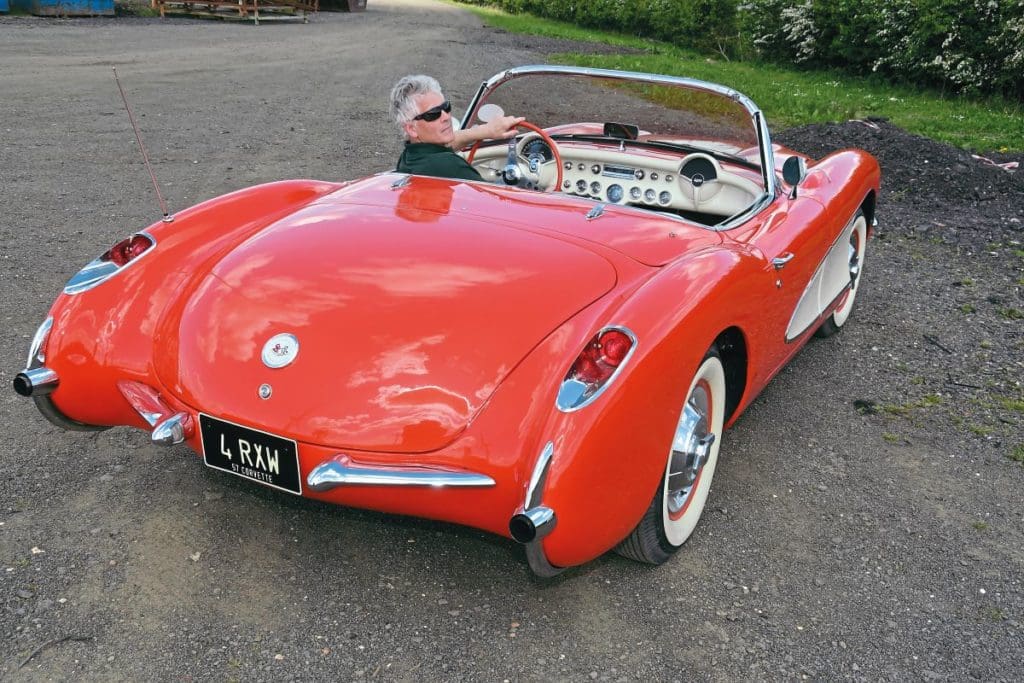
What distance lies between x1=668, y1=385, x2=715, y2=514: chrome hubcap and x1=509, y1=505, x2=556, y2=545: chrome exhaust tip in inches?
24.5

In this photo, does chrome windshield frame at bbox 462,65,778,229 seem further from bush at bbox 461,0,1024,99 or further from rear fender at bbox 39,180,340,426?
bush at bbox 461,0,1024,99

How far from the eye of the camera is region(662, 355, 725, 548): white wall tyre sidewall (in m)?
2.93

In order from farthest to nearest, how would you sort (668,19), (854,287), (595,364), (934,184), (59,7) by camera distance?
(668,19) < (59,7) < (934,184) < (854,287) < (595,364)

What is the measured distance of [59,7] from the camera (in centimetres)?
1909

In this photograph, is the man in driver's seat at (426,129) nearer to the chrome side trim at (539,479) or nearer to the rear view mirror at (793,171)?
the rear view mirror at (793,171)

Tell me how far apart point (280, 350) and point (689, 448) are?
1.27m

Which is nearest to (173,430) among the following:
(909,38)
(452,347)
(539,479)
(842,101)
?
(452,347)

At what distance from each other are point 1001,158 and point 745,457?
6.78 m

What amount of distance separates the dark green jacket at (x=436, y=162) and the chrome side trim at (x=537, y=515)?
1.76 meters

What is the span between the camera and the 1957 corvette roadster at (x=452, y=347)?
8.18ft

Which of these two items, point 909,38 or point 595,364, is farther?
point 909,38

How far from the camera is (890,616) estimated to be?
2.82 m

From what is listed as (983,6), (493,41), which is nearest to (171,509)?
(983,6)

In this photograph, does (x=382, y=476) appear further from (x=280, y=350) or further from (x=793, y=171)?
(x=793, y=171)
